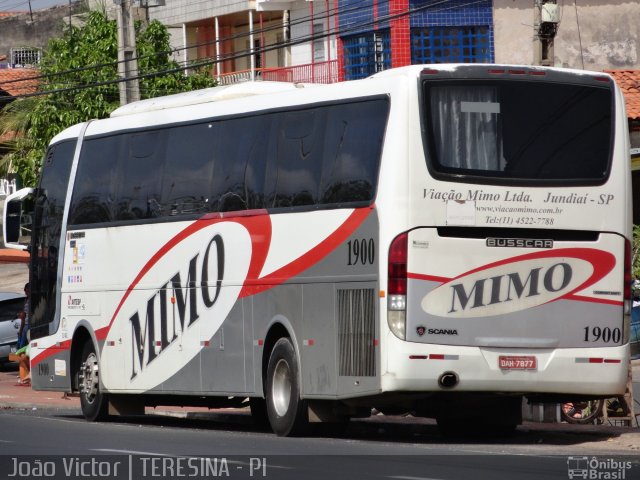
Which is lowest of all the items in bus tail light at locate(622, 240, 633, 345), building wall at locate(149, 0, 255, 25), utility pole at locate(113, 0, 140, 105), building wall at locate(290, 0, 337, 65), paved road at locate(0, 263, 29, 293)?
paved road at locate(0, 263, 29, 293)

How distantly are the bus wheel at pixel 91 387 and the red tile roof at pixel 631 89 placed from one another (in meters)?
14.6

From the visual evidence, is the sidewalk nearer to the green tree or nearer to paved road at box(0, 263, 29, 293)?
the green tree

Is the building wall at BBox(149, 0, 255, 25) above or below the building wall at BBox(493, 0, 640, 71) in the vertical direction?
above

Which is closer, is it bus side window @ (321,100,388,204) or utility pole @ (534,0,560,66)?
bus side window @ (321,100,388,204)

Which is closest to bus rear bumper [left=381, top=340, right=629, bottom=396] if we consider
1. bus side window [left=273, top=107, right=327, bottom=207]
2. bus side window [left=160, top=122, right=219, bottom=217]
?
bus side window [left=273, top=107, right=327, bottom=207]

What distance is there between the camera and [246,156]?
17.3 m

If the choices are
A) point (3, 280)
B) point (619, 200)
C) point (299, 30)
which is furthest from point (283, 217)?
point (3, 280)

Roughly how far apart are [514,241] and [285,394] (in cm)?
317

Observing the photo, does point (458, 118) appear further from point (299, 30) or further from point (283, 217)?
point (299, 30)

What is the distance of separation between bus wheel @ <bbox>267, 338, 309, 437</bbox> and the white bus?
21 mm

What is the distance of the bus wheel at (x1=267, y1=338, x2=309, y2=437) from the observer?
16.2 metres

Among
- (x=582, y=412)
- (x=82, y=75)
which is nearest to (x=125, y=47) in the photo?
(x=82, y=75)

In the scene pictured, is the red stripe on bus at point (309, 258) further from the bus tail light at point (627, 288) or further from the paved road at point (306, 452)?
the bus tail light at point (627, 288)

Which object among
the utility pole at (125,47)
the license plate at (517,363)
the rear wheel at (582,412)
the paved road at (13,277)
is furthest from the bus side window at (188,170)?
the paved road at (13,277)
